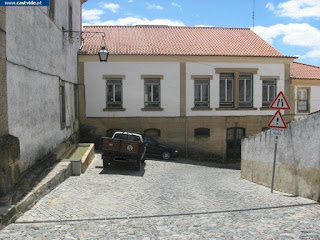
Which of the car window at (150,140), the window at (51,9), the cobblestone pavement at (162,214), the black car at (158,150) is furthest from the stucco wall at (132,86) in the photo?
the cobblestone pavement at (162,214)

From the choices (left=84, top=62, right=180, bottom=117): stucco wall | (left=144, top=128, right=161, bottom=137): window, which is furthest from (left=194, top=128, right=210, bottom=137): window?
(left=144, top=128, right=161, bottom=137): window

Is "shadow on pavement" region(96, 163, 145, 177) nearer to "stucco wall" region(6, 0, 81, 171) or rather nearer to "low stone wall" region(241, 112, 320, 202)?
"stucco wall" region(6, 0, 81, 171)

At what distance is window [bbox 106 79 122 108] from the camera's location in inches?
912

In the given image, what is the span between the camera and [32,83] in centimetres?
1032

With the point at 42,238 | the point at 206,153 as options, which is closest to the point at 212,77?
the point at 206,153

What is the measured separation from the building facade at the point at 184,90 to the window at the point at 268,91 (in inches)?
1.5

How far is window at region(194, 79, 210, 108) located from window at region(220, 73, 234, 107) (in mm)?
962

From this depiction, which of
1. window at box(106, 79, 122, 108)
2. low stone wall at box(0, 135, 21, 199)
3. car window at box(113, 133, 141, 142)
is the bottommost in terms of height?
car window at box(113, 133, 141, 142)

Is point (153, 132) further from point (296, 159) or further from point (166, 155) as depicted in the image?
point (296, 159)

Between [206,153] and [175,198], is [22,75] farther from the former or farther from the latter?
[206,153]

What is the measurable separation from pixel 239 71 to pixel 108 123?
9.13 metres

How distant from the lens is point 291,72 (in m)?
26.2

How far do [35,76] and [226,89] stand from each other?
15873 millimetres

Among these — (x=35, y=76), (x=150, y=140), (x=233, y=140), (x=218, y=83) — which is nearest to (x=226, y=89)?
(x=218, y=83)
